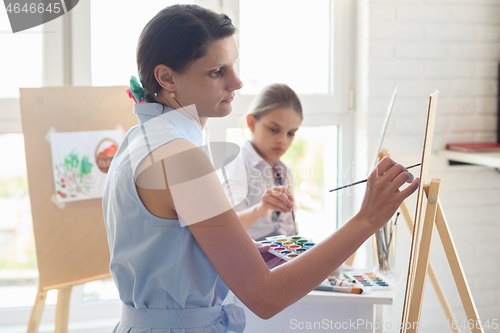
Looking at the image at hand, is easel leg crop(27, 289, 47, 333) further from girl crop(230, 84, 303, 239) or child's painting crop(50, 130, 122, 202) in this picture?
girl crop(230, 84, 303, 239)

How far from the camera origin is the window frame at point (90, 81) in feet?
5.34

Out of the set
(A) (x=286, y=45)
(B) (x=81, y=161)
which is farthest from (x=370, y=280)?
(A) (x=286, y=45)

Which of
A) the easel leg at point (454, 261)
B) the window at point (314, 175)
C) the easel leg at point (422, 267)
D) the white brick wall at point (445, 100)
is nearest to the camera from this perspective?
the easel leg at point (422, 267)

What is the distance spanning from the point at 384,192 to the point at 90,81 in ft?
4.30

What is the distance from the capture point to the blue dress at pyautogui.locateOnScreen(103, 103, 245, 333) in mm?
725

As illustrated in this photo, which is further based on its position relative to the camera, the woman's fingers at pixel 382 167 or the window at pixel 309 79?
the window at pixel 309 79

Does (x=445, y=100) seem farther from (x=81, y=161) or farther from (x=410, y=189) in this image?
(x=81, y=161)

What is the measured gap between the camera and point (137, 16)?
1.70m

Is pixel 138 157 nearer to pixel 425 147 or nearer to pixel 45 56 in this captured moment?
pixel 425 147

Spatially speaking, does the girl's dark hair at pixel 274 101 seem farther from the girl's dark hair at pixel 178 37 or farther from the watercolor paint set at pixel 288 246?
the girl's dark hair at pixel 178 37

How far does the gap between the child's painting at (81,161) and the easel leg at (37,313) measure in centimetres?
30

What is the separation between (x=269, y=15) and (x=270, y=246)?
1107 mm

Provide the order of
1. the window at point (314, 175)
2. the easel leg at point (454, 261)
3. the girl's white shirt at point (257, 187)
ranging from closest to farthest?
1. the easel leg at point (454, 261)
2. the girl's white shirt at point (257, 187)
3. the window at point (314, 175)

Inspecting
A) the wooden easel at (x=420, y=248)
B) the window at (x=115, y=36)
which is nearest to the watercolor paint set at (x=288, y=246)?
the wooden easel at (x=420, y=248)
